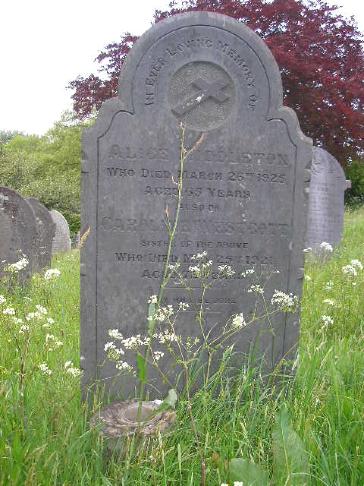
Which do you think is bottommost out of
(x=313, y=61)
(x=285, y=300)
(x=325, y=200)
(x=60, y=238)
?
(x=60, y=238)

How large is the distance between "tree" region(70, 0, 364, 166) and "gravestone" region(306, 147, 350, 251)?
772 centimetres

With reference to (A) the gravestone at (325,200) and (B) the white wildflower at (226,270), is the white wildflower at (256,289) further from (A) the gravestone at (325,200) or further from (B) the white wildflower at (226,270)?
(A) the gravestone at (325,200)

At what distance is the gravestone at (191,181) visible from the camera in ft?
9.76

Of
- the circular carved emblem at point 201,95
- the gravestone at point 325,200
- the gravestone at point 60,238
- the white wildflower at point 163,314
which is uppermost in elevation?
the circular carved emblem at point 201,95

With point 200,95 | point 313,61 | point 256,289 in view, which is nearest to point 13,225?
point 200,95

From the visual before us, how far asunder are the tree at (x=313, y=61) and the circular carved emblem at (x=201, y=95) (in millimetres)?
13074

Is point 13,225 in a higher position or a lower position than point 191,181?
lower

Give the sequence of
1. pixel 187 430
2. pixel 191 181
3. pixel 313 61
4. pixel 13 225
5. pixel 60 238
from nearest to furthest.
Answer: pixel 187 430
pixel 191 181
pixel 13 225
pixel 60 238
pixel 313 61

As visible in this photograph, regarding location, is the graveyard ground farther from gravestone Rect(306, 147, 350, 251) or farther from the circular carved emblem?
gravestone Rect(306, 147, 350, 251)

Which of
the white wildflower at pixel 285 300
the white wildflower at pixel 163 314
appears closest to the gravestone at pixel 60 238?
the white wildflower at pixel 285 300

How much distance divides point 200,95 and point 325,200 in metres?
5.86

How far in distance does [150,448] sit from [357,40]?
17.0 m

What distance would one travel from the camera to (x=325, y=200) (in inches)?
333

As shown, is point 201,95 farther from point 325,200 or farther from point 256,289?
point 325,200
